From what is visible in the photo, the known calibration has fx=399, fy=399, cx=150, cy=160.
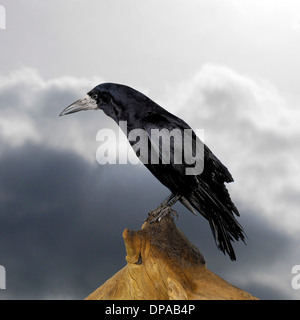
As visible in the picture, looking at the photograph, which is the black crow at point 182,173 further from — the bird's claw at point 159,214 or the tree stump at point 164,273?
the tree stump at point 164,273

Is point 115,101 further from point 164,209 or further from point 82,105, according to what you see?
point 164,209

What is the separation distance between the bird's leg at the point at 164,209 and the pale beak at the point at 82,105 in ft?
5.26

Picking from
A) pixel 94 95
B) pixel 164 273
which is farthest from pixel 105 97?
pixel 164 273

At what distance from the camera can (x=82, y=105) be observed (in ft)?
18.0

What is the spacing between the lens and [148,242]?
15.2 ft

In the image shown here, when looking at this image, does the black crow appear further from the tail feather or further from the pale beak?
the pale beak

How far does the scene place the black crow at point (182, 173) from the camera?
478 cm

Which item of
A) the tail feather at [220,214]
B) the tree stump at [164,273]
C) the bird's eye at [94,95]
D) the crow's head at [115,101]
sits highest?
the bird's eye at [94,95]

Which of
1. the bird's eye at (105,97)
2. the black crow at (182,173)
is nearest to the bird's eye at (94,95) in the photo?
the bird's eye at (105,97)

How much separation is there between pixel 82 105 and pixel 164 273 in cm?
251
